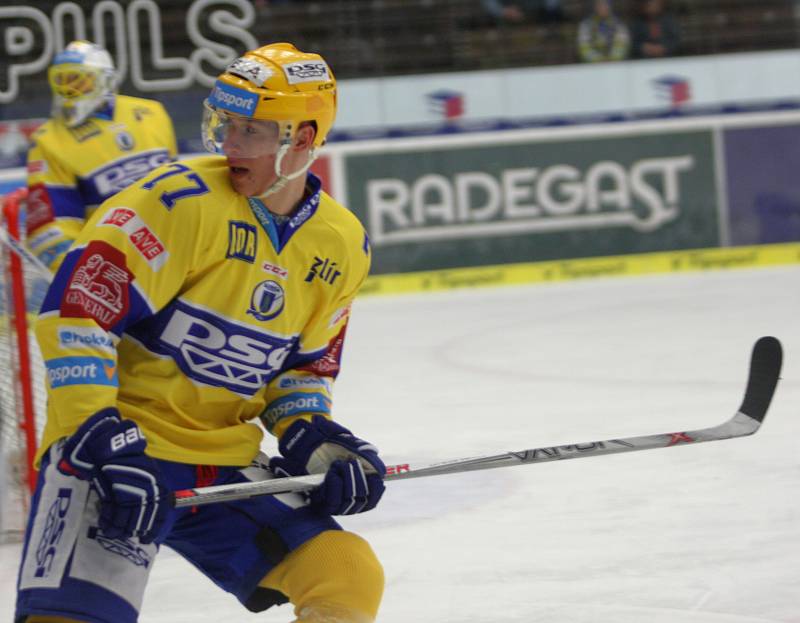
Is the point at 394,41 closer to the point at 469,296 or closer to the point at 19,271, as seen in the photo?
the point at 469,296

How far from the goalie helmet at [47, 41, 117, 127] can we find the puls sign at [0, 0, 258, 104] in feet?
13.1

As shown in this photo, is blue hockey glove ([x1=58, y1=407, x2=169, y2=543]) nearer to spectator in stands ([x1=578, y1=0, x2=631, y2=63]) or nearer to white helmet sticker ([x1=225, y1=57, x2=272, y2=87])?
white helmet sticker ([x1=225, y1=57, x2=272, y2=87])

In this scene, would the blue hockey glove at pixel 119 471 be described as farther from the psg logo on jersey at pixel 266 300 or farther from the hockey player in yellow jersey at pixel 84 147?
the hockey player in yellow jersey at pixel 84 147

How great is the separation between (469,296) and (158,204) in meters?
6.14

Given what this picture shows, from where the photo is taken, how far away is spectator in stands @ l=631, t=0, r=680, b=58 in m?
8.99

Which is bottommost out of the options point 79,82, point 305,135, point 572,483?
point 572,483

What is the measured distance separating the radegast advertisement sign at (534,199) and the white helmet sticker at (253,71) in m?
6.26

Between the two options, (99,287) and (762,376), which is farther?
(762,376)

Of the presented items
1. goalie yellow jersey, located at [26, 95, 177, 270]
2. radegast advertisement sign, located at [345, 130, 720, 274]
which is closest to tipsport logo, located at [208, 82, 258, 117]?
goalie yellow jersey, located at [26, 95, 177, 270]

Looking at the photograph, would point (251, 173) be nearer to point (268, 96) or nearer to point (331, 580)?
point (268, 96)

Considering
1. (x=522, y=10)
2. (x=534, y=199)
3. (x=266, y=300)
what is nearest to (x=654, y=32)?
(x=522, y=10)

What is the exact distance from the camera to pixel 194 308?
199 centimetres

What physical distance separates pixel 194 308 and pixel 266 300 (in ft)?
0.34

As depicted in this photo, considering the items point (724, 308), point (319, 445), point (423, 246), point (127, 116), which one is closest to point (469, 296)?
point (423, 246)
